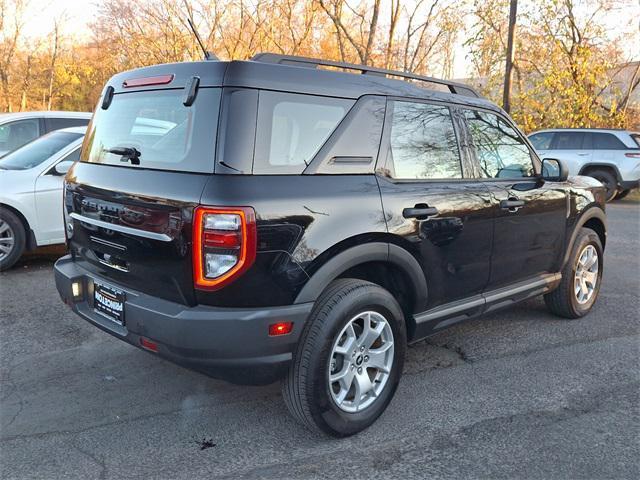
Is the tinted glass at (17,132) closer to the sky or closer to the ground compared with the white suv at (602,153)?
closer to the ground

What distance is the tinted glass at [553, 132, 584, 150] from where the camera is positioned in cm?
1405

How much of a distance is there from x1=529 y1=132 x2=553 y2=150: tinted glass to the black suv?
39.2 feet

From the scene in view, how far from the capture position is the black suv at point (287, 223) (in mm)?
2480

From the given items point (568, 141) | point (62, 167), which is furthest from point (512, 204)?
point (568, 141)

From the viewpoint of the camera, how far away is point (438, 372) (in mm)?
3758

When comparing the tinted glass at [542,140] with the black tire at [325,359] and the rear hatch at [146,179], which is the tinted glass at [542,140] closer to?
the black tire at [325,359]

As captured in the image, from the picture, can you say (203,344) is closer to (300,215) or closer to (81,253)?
(300,215)

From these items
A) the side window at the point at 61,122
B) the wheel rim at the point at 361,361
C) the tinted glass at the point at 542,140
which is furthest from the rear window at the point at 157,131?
the tinted glass at the point at 542,140

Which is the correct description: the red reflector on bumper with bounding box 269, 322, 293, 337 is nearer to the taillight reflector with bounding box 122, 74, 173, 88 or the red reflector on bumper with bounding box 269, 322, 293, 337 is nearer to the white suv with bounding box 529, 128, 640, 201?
the taillight reflector with bounding box 122, 74, 173, 88

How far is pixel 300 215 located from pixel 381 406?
4.08ft

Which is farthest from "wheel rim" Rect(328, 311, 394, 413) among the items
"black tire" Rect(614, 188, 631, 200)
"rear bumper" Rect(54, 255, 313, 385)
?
"black tire" Rect(614, 188, 631, 200)

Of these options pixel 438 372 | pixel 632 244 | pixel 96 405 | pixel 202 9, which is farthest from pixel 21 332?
pixel 202 9

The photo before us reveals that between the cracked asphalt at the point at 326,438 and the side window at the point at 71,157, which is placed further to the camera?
the side window at the point at 71,157

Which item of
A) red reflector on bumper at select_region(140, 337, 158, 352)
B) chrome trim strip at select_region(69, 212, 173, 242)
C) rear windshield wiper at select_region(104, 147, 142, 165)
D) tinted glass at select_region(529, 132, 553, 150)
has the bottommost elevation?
red reflector on bumper at select_region(140, 337, 158, 352)
